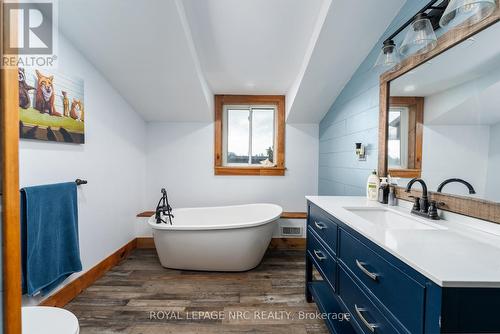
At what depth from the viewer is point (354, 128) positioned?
7.09 ft

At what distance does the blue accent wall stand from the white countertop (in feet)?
2.95

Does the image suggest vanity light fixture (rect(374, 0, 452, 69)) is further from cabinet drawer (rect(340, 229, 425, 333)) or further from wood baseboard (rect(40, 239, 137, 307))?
wood baseboard (rect(40, 239, 137, 307))

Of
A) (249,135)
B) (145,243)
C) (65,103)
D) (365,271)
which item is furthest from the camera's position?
(249,135)

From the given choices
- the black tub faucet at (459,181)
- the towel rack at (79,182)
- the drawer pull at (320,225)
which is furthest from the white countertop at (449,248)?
the towel rack at (79,182)

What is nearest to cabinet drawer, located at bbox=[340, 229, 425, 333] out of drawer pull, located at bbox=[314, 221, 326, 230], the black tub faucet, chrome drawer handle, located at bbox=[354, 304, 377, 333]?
chrome drawer handle, located at bbox=[354, 304, 377, 333]

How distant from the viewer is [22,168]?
144 centimetres

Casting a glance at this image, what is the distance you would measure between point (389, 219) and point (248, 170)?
6.35 ft

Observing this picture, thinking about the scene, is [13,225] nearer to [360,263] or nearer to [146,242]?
[360,263]

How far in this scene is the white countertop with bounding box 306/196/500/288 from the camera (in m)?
0.59

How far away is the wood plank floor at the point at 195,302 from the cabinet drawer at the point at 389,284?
35.4 inches

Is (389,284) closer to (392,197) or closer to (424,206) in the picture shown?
(424,206)

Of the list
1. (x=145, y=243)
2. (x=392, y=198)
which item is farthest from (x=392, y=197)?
(x=145, y=243)

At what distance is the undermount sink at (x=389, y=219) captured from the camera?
121 cm

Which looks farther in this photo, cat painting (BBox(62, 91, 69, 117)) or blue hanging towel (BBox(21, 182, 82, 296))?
cat painting (BBox(62, 91, 69, 117))
